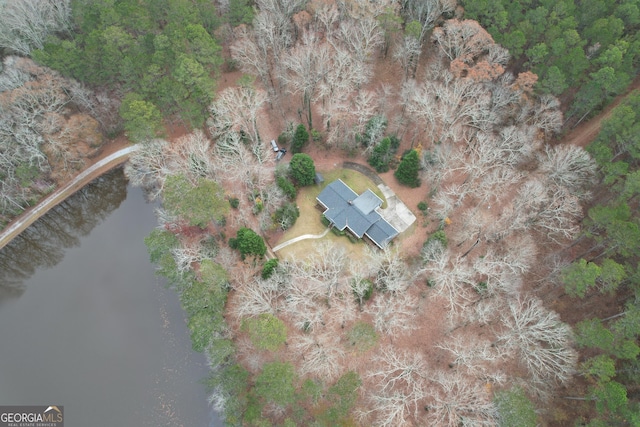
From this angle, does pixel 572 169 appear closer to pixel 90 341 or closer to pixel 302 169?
pixel 302 169

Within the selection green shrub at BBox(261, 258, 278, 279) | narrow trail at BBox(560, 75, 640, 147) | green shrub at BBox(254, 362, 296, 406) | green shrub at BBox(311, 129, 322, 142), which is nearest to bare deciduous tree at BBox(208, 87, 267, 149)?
green shrub at BBox(311, 129, 322, 142)

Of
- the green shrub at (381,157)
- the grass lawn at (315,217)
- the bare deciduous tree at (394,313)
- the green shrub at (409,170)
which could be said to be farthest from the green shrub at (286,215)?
the green shrub at (409,170)

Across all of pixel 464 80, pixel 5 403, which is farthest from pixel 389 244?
pixel 5 403

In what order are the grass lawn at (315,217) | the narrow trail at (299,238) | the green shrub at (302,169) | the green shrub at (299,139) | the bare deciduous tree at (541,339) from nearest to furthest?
1. the bare deciduous tree at (541,339)
2. the grass lawn at (315,217)
3. the narrow trail at (299,238)
4. the green shrub at (302,169)
5. the green shrub at (299,139)

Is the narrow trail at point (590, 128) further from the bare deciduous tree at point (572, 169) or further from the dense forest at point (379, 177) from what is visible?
the bare deciduous tree at point (572, 169)

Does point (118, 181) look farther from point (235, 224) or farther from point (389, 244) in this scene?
point (389, 244)
